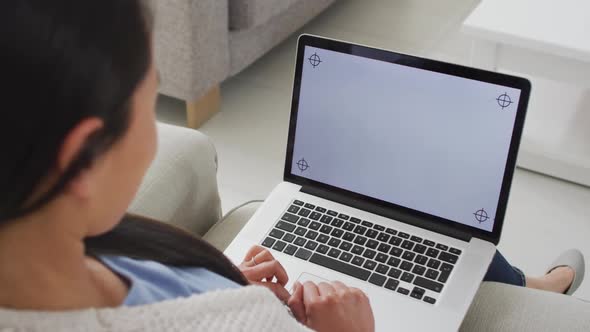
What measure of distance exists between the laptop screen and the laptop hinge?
0.05 ft

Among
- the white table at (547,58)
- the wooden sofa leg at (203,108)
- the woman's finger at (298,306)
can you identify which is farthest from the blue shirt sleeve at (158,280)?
the wooden sofa leg at (203,108)

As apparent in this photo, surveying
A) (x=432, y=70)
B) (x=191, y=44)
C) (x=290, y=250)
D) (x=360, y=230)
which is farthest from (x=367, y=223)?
(x=191, y=44)

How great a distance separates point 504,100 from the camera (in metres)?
0.93

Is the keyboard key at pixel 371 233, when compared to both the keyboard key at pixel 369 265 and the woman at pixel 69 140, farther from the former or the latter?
the woman at pixel 69 140

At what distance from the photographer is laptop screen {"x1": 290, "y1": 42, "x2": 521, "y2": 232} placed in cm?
96

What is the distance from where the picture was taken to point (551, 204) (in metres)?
1.77

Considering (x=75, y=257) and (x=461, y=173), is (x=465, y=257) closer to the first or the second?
(x=461, y=173)

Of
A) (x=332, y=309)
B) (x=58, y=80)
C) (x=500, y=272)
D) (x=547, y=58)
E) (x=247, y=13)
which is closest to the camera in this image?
(x=58, y=80)

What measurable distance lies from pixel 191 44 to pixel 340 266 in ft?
3.50

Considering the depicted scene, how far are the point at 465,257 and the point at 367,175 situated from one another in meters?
0.18

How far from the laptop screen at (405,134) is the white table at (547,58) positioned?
2.59 feet

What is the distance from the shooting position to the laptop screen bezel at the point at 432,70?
926mm

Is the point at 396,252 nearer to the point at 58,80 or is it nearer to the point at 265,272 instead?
the point at 265,272

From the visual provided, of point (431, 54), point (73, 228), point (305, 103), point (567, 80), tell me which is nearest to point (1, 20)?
point (73, 228)
